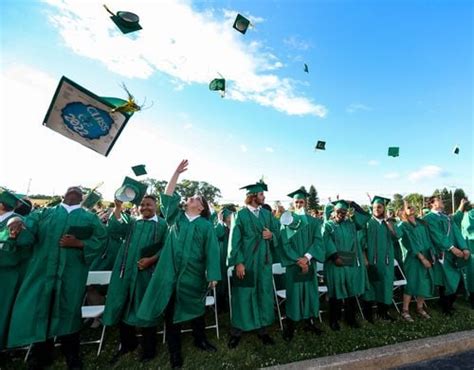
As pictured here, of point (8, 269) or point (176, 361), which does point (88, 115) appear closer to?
point (8, 269)

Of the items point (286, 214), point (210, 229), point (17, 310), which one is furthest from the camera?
point (286, 214)

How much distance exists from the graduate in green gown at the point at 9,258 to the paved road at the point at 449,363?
476 centimetres

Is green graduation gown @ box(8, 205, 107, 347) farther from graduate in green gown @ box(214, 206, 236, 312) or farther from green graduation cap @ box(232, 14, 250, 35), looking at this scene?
green graduation cap @ box(232, 14, 250, 35)

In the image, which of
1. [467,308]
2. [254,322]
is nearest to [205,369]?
[254,322]

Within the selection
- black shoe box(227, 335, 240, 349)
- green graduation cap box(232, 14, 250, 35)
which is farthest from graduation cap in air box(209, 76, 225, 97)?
black shoe box(227, 335, 240, 349)

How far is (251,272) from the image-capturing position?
13.5ft

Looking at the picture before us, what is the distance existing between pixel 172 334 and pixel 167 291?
21.7 inches

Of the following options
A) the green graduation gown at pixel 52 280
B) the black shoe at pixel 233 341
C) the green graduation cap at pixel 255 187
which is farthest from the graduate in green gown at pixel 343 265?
the green graduation gown at pixel 52 280

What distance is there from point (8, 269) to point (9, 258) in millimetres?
165

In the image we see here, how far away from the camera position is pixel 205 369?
338cm

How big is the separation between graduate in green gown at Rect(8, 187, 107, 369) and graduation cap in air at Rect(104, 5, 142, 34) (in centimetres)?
265

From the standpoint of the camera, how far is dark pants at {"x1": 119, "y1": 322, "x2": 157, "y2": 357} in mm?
3671

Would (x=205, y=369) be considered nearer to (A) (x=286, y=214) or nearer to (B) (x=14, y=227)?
(A) (x=286, y=214)

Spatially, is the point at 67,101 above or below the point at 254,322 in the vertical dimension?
above
